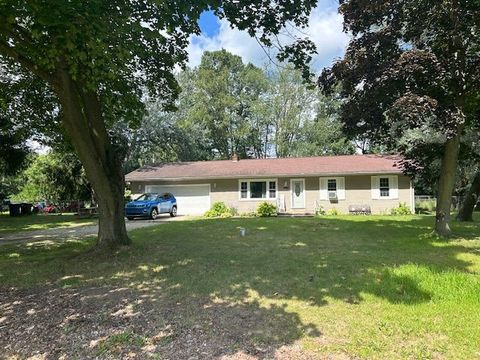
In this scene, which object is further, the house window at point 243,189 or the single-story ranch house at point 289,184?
the house window at point 243,189

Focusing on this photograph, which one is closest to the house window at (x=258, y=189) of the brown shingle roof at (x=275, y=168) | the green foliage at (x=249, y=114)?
the brown shingle roof at (x=275, y=168)

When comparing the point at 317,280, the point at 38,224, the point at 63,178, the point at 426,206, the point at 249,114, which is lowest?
the point at 317,280

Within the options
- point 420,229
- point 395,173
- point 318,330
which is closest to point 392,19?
point 420,229

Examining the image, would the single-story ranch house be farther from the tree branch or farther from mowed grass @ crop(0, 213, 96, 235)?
the tree branch

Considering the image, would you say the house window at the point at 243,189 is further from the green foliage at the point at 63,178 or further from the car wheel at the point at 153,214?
the green foliage at the point at 63,178

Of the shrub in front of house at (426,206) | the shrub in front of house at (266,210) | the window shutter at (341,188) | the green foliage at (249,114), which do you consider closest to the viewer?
the shrub in front of house at (266,210)

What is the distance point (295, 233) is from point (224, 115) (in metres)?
31.9

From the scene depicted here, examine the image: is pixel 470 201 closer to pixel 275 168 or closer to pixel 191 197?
pixel 275 168

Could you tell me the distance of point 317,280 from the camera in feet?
22.1

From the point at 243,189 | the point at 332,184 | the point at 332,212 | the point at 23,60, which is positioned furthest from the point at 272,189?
the point at 23,60

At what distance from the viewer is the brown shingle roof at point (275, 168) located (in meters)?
24.0

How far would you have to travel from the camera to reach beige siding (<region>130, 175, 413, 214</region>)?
2342 centimetres

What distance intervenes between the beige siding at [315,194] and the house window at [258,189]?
43 centimetres

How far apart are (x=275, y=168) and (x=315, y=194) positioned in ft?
10.7
